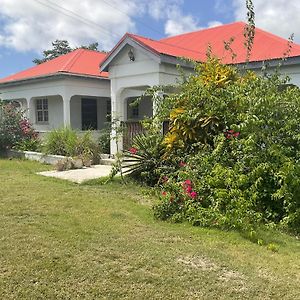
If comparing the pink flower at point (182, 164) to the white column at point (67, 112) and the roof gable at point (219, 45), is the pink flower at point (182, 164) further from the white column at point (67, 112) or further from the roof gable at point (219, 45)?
the white column at point (67, 112)

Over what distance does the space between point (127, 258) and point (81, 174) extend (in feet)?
21.3

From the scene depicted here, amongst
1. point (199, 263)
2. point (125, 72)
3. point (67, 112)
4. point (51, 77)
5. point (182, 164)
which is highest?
point (51, 77)

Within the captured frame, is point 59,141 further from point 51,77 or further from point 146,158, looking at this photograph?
point 146,158

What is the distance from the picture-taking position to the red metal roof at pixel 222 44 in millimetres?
12602

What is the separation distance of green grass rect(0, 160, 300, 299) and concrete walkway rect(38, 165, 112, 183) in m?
3.28

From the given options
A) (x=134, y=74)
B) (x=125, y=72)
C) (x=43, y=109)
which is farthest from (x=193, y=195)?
(x=43, y=109)

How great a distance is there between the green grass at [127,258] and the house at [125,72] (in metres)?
5.85

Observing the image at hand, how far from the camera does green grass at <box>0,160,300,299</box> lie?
355 centimetres

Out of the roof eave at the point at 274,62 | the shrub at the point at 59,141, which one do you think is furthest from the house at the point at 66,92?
the roof eave at the point at 274,62

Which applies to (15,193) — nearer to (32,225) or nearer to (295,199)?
(32,225)

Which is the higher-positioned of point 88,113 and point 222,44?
point 222,44

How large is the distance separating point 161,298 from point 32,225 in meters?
2.64

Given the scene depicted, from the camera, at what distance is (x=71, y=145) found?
41.6 ft

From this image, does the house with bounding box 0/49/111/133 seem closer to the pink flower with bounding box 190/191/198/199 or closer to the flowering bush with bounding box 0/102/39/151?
the flowering bush with bounding box 0/102/39/151
